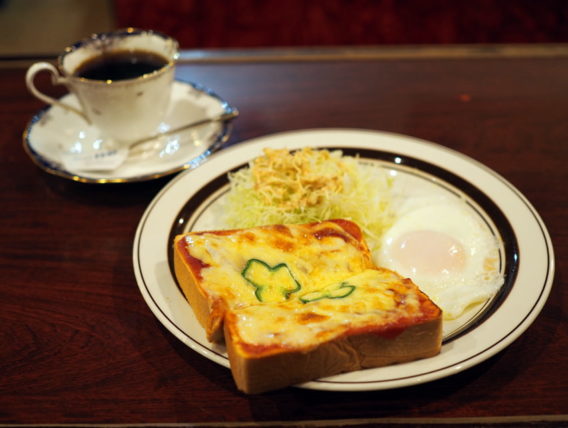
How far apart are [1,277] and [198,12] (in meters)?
3.94

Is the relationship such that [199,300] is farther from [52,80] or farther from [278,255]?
[52,80]

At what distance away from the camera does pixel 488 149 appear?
2807mm

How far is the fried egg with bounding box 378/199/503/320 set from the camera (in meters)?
1.95

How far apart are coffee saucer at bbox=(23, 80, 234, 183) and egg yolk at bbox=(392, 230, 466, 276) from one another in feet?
3.36

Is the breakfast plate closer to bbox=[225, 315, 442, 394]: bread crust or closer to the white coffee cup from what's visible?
bbox=[225, 315, 442, 394]: bread crust

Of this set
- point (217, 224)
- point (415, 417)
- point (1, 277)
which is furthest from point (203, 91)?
point (415, 417)

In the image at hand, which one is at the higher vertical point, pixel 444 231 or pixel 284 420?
pixel 444 231

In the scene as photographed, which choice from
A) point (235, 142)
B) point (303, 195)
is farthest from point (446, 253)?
point (235, 142)

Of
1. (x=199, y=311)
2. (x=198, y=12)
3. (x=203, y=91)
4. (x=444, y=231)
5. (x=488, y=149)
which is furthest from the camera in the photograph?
(x=198, y=12)

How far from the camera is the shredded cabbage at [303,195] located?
2348 mm

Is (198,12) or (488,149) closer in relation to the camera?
(488,149)

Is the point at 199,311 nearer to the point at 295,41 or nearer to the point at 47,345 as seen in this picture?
the point at 47,345

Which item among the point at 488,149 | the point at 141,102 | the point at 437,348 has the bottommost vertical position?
the point at 437,348

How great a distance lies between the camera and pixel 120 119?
266 centimetres
